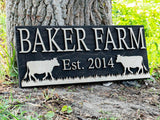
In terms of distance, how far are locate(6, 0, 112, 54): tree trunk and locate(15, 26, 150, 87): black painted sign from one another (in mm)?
120

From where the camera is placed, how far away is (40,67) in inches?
105

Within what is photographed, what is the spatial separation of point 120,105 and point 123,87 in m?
0.57

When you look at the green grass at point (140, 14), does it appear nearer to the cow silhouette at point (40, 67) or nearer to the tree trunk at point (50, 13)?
the tree trunk at point (50, 13)

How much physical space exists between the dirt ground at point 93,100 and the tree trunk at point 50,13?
811mm

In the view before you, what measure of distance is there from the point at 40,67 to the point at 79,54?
20.6 inches

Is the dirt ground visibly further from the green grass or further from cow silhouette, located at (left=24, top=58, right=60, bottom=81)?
the green grass

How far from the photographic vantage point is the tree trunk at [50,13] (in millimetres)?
2777

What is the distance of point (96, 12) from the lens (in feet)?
9.80

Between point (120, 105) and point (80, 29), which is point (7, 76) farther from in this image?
point (120, 105)

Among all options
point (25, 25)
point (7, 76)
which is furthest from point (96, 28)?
point (7, 76)

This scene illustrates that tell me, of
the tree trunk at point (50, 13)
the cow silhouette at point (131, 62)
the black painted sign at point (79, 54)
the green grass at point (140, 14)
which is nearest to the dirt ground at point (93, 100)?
the black painted sign at point (79, 54)

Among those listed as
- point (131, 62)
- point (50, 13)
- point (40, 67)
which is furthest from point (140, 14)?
point (40, 67)

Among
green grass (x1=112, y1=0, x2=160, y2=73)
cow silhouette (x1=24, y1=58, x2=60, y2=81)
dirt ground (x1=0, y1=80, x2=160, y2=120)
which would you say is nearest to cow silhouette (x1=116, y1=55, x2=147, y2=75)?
dirt ground (x1=0, y1=80, x2=160, y2=120)

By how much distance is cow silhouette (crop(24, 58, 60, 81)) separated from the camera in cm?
262
